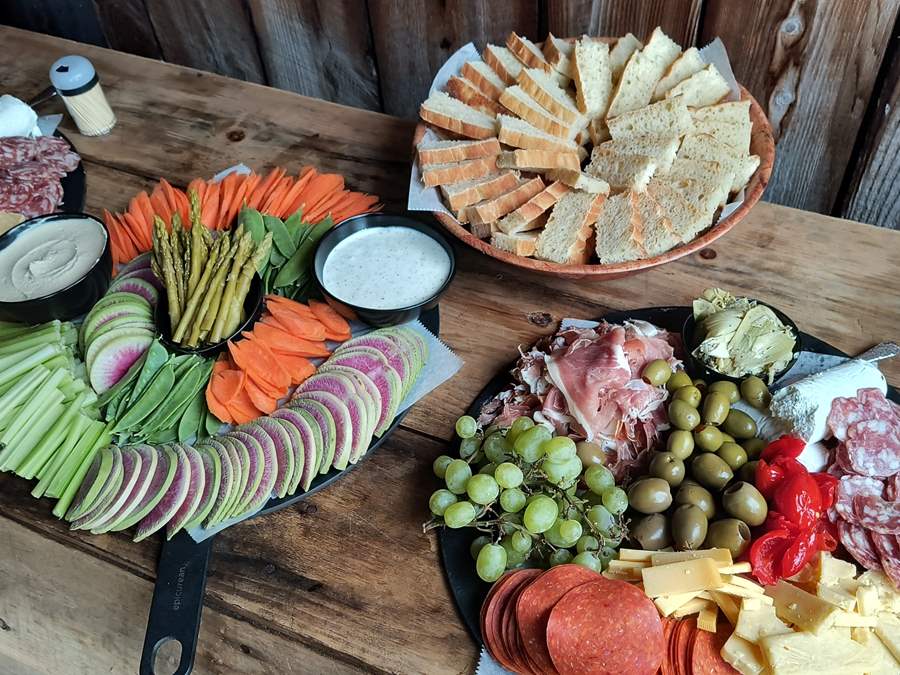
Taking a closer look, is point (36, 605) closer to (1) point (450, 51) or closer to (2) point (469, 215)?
(2) point (469, 215)

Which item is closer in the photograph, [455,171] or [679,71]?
[455,171]

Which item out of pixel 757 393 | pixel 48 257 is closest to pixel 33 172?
pixel 48 257

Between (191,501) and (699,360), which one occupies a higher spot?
(699,360)

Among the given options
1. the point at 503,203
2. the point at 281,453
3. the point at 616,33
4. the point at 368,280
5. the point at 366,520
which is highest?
the point at 616,33

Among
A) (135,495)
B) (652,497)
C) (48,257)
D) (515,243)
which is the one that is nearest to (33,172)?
(48,257)

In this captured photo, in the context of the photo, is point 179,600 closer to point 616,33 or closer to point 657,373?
point 657,373

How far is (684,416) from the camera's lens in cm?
138

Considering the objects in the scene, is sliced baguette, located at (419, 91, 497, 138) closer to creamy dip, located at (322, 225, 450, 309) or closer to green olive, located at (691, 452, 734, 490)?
creamy dip, located at (322, 225, 450, 309)

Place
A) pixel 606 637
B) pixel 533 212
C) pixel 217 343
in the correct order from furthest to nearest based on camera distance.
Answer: pixel 533 212, pixel 217 343, pixel 606 637

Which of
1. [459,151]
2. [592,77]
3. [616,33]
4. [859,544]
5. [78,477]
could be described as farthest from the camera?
[616,33]

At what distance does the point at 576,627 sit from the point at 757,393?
605mm

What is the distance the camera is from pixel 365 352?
155 cm

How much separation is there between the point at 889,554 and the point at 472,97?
1398 millimetres

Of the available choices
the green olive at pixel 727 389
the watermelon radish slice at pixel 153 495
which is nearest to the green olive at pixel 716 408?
the green olive at pixel 727 389
